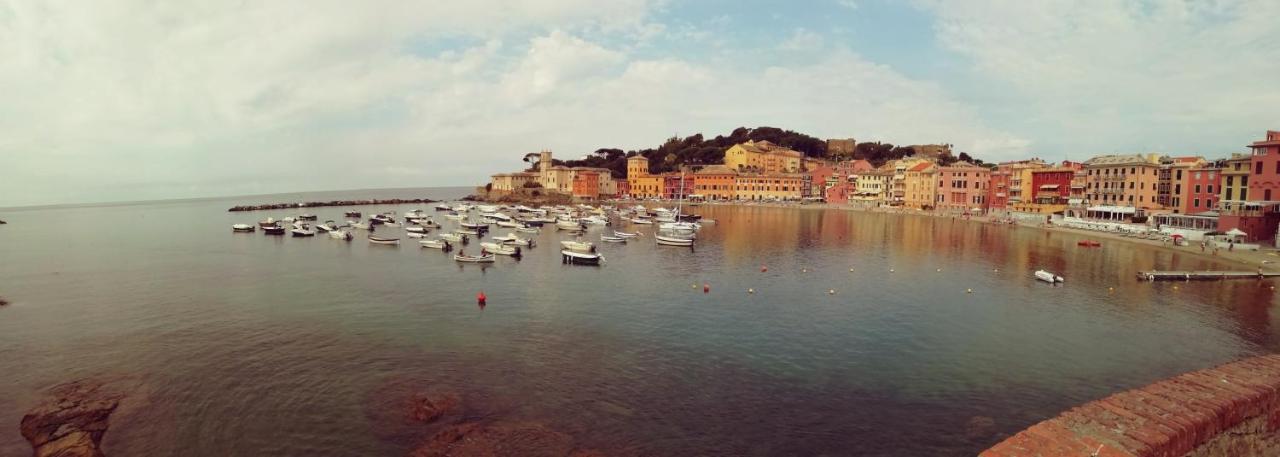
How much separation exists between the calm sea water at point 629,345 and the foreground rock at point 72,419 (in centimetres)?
56

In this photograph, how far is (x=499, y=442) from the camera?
15336 millimetres

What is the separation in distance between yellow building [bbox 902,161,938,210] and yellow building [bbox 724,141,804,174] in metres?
39.1

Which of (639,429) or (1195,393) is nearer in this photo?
(1195,393)

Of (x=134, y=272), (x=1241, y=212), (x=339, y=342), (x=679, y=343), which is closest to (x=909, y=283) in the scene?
(x=679, y=343)

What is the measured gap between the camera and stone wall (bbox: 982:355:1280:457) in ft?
32.2

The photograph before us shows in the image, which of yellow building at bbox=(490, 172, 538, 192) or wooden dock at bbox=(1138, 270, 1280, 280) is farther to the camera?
yellow building at bbox=(490, 172, 538, 192)

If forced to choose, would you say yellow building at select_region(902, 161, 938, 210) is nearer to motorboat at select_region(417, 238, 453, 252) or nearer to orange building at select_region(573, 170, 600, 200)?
orange building at select_region(573, 170, 600, 200)

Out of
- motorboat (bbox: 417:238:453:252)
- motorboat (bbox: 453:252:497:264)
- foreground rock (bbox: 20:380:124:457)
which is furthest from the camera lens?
motorboat (bbox: 417:238:453:252)

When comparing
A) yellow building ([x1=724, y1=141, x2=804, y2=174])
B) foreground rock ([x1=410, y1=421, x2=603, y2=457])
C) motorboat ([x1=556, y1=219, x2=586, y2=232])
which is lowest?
foreground rock ([x1=410, y1=421, x2=603, y2=457])

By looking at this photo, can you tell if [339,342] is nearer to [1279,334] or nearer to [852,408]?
[852,408]

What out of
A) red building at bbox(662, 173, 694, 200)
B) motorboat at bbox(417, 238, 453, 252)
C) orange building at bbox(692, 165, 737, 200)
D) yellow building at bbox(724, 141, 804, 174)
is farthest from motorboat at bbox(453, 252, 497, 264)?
yellow building at bbox(724, 141, 804, 174)

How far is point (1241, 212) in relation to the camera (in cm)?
5372

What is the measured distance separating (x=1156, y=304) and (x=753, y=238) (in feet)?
122

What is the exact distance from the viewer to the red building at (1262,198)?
5106 cm
